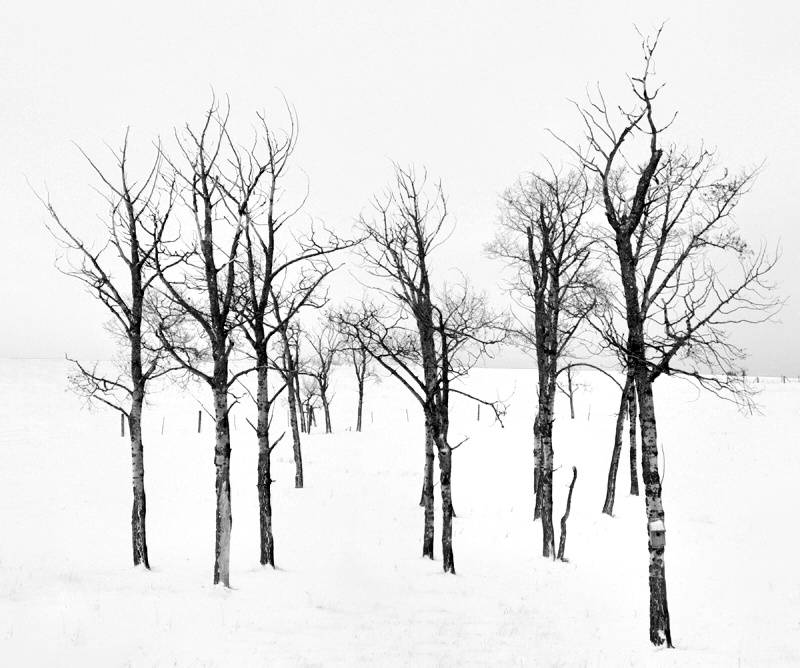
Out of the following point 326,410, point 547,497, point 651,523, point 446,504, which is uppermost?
point 651,523

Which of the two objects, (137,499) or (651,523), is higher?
(651,523)

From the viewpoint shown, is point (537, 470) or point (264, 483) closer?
point (264, 483)

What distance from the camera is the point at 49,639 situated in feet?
24.5

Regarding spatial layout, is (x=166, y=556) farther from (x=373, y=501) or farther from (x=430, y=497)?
(x=373, y=501)

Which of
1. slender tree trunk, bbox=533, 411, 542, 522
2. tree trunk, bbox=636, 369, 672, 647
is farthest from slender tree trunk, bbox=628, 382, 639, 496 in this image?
tree trunk, bbox=636, 369, 672, 647

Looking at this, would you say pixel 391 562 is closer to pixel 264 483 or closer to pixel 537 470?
pixel 264 483

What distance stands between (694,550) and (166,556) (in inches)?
608

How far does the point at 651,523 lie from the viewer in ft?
29.6

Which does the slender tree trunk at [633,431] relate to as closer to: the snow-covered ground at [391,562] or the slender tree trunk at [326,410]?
the snow-covered ground at [391,562]

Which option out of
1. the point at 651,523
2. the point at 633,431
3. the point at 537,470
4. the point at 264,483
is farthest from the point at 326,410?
the point at 651,523

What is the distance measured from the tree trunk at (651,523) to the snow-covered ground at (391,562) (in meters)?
0.37

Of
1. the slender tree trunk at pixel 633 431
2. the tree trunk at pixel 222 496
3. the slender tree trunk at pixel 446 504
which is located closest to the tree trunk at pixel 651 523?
the slender tree trunk at pixel 446 504

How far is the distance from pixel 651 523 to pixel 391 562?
7363mm

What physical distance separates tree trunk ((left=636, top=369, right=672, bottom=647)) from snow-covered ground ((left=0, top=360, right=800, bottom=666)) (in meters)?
0.37
